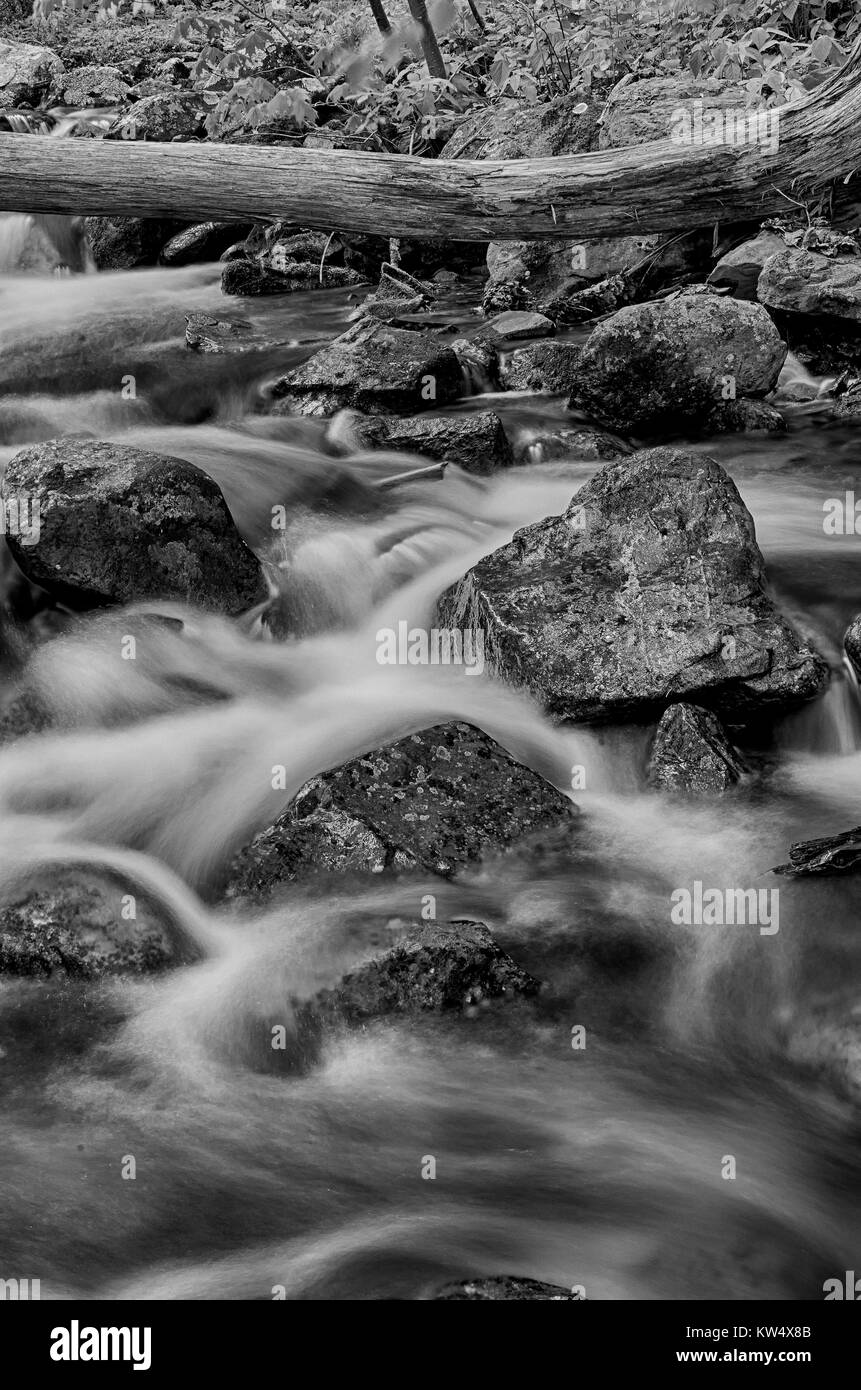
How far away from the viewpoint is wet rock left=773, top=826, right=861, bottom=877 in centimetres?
466

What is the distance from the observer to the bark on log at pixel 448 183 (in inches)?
268

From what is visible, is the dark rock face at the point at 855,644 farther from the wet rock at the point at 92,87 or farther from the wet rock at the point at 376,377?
the wet rock at the point at 92,87

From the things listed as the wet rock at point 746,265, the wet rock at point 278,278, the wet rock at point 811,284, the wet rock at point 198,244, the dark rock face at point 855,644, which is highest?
the wet rock at point 198,244

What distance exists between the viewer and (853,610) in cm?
626

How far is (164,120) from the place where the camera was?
14.8m

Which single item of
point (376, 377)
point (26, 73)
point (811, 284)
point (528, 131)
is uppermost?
point (26, 73)

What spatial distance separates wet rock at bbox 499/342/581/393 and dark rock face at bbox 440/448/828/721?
10.3ft

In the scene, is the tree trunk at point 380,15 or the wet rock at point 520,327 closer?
the wet rock at point 520,327

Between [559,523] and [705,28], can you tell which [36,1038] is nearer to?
[559,523]

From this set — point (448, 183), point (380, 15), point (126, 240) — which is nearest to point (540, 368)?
point (448, 183)

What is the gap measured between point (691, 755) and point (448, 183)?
141 inches

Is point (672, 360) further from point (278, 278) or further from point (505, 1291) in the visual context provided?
point (505, 1291)

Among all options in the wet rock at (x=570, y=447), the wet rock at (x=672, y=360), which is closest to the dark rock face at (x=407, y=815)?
the wet rock at (x=570, y=447)

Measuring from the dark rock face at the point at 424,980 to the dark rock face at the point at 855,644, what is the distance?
8.23 feet
